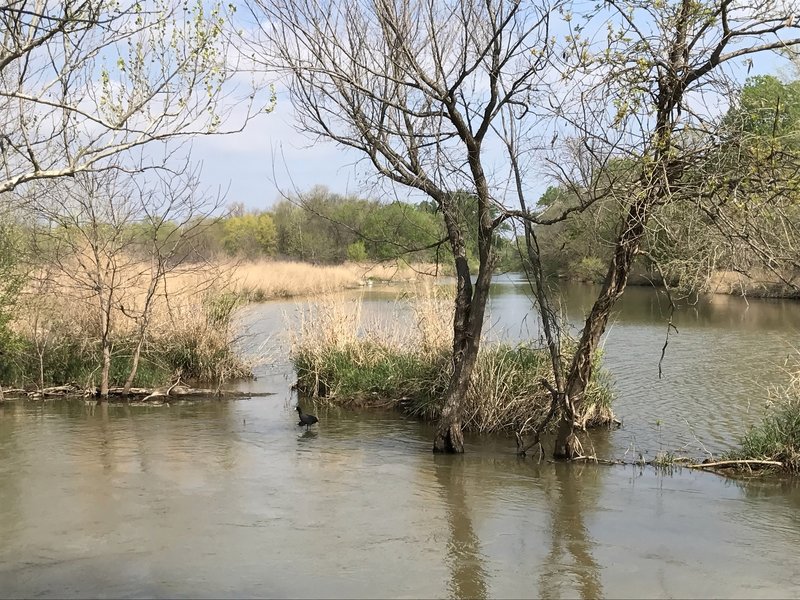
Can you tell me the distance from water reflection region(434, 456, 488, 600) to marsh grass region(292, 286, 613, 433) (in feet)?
4.70

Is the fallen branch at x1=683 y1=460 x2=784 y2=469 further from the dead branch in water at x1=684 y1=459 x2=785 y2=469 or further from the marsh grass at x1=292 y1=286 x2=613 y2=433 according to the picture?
the marsh grass at x1=292 y1=286 x2=613 y2=433

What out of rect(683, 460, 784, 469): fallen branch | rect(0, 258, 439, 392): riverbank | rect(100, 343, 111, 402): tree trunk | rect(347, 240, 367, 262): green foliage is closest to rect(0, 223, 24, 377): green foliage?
rect(0, 258, 439, 392): riverbank

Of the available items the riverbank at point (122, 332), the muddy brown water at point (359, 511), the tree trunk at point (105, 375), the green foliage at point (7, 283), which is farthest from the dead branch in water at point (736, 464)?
the green foliage at point (7, 283)

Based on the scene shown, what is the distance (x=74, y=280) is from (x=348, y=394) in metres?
4.48

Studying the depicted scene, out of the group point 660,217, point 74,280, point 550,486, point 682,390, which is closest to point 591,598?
point 550,486

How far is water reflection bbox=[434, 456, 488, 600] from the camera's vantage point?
4887 millimetres

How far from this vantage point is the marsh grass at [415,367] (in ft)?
30.6

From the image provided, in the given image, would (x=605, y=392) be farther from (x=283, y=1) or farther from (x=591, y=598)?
(x=283, y=1)

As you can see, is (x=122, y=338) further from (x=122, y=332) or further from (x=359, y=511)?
(x=359, y=511)

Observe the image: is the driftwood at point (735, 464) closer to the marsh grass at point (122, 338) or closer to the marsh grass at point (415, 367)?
the marsh grass at point (415, 367)

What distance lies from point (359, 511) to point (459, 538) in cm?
102

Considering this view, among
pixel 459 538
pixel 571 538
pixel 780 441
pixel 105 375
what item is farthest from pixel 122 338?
pixel 780 441

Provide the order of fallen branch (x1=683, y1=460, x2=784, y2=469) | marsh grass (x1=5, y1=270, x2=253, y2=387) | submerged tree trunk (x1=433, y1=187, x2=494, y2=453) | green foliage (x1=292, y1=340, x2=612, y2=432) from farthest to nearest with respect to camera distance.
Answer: marsh grass (x1=5, y1=270, x2=253, y2=387) < green foliage (x1=292, y1=340, x2=612, y2=432) < submerged tree trunk (x1=433, y1=187, x2=494, y2=453) < fallen branch (x1=683, y1=460, x2=784, y2=469)

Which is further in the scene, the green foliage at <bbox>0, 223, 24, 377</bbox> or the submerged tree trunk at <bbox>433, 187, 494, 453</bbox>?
the green foliage at <bbox>0, 223, 24, 377</bbox>
